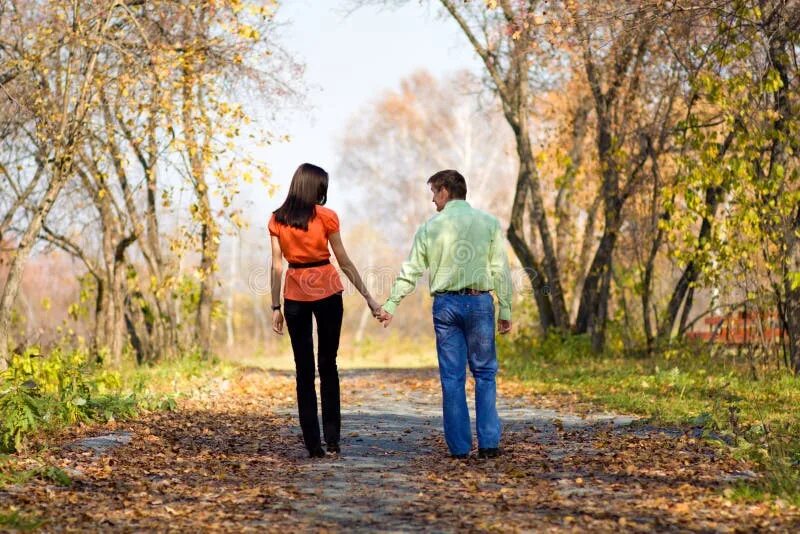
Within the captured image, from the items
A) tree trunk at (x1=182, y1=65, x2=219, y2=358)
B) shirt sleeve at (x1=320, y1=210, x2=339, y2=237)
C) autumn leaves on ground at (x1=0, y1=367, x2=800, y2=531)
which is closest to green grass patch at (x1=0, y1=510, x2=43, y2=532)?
autumn leaves on ground at (x1=0, y1=367, x2=800, y2=531)

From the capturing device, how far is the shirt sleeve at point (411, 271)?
8.05m

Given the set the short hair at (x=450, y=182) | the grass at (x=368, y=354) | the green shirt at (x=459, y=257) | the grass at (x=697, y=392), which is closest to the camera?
the grass at (x=697, y=392)

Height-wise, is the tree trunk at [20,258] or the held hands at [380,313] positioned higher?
the tree trunk at [20,258]

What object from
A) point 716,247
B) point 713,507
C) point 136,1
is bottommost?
point 713,507

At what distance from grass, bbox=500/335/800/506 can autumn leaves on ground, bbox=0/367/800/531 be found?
0.24m

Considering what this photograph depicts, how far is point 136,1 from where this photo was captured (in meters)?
A: 14.8

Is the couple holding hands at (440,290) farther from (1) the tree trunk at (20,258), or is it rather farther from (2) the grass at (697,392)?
(1) the tree trunk at (20,258)

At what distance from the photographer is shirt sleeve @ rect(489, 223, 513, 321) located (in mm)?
8086

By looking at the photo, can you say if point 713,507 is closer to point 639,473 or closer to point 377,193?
point 639,473

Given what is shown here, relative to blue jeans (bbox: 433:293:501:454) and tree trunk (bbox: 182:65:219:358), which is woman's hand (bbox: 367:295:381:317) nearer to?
blue jeans (bbox: 433:293:501:454)

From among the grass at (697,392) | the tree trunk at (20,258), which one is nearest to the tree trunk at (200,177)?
the tree trunk at (20,258)

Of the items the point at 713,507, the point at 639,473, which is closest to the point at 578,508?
the point at 713,507

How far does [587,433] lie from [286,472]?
296cm

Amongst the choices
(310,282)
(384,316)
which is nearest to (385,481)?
(384,316)
